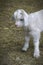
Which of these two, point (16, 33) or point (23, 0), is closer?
point (16, 33)

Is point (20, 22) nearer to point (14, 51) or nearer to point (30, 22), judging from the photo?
point (30, 22)

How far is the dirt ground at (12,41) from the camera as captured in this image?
2.39 meters

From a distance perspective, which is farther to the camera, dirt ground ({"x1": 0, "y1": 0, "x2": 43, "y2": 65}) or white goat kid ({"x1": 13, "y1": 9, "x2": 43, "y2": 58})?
dirt ground ({"x1": 0, "y1": 0, "x2": 43, "y2": 65})

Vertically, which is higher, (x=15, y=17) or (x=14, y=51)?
(x=15, y=17)

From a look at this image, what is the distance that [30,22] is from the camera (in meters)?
2.33

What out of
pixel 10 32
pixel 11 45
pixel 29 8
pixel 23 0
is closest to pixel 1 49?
pixel 11 45

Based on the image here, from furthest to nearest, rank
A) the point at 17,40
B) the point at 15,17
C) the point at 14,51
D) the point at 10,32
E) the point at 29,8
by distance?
1. the point at 29,8
2. the point at 10,32
3. the point at 17,40
4. the point at 14,51
5. the point at 15,17

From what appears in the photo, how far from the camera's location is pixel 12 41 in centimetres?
276

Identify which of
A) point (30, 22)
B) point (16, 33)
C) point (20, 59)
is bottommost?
point (20, 59)

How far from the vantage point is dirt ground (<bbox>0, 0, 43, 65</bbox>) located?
7.84ft

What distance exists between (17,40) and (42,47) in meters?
0.36

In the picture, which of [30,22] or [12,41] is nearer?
[30,22]

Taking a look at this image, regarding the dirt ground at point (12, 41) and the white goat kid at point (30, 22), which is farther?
the dirt ground at point (12, 41)

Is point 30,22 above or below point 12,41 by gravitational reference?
above
